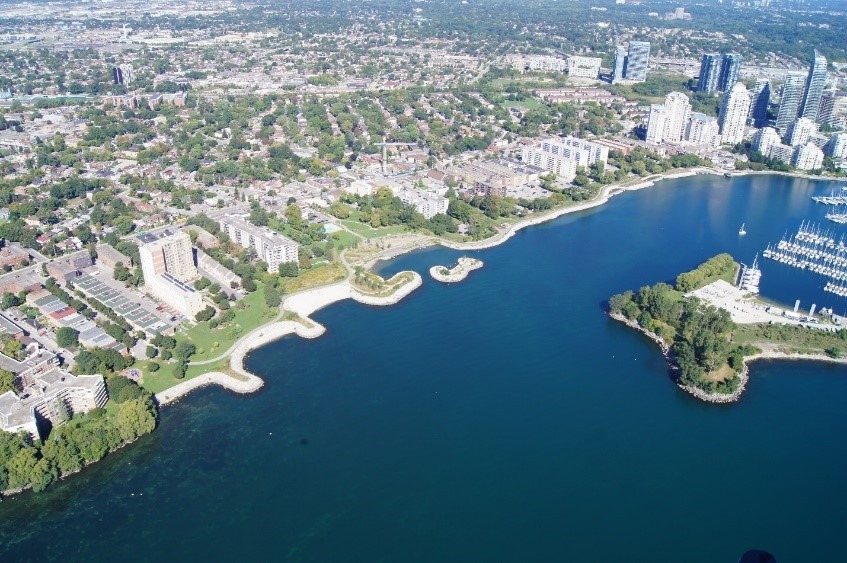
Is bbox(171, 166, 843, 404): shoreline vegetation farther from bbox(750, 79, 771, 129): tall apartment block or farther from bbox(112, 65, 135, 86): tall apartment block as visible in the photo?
bbox(112, 65, 135, 86): tall apartment block

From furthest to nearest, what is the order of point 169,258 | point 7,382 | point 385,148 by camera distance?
1. point 385,148
2. point 169,258
3. point 7,382

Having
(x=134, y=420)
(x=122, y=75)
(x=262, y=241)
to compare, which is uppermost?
(x=122, y=75)

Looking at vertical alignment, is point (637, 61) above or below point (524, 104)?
above

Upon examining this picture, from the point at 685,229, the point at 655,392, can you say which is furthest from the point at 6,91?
the point at 655,392

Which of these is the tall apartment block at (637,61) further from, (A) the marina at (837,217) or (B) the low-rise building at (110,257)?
(B) the low-rise building at (110,257)

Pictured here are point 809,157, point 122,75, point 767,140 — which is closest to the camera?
point 809,157

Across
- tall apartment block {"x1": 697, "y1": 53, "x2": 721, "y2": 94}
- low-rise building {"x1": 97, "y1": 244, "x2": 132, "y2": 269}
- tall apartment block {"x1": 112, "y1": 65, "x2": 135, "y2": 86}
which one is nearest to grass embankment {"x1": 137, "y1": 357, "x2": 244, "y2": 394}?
low-rise building {"x1": 97, "y1": 244, "x2": 132, "y2": 269}

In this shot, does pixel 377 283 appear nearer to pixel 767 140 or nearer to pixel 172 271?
pixel 172 271

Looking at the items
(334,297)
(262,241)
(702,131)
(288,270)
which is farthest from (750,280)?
(702,131)
